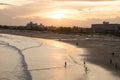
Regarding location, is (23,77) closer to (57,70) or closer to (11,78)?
(11,78)

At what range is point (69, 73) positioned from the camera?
25.1 meters

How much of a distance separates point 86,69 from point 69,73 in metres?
2.29

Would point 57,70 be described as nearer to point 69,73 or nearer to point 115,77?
point 69,73

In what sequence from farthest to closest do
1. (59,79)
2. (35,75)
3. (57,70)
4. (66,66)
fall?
(66,66) → (57,70) → (35,75) → (59,79)

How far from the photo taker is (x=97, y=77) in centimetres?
2364

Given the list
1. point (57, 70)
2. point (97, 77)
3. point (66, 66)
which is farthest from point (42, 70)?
point (97, 77)

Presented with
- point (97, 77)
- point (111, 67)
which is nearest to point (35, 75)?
point (97, 77)

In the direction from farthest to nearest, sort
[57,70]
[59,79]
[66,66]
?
[66,66]
[57,70]
[59,79]

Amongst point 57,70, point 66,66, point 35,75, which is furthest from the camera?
point 66,66

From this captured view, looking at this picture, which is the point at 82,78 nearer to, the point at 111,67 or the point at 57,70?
the point at 57,70

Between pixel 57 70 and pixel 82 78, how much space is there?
393 cm

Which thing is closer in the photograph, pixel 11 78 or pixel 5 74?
pixel 11 78

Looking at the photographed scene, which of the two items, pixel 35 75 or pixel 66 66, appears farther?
pixel 66 66

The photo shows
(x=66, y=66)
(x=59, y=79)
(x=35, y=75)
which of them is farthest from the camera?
(x=66, y=66)
